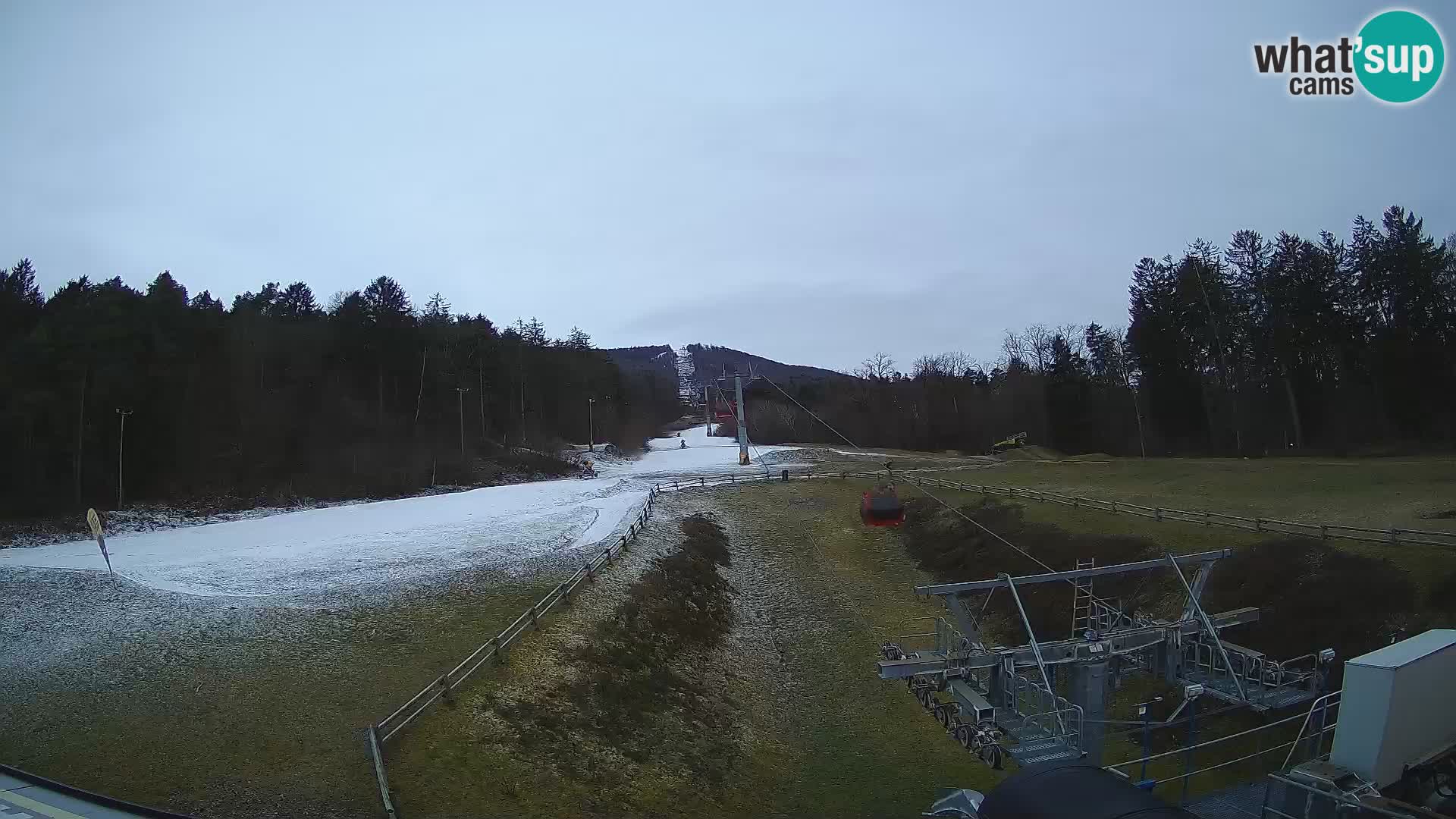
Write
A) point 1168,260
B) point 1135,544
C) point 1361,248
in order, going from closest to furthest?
point 1135,544
point 1361,248
point 1168,260

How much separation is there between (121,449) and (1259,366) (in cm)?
8455

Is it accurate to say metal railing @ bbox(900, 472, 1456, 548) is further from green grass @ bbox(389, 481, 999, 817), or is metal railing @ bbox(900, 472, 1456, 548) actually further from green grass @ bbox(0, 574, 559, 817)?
green grass @ bbox(0, 574, 559, 817)

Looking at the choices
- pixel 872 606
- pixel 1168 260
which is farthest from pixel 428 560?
pixel 1168 260

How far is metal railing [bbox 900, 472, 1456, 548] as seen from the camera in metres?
22.0

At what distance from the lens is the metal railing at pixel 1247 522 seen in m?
22.0

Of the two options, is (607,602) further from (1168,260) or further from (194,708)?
(1168,260)

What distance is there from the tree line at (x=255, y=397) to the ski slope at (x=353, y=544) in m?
9.81

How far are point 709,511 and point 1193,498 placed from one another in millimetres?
27016

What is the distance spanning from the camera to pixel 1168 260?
241 feet

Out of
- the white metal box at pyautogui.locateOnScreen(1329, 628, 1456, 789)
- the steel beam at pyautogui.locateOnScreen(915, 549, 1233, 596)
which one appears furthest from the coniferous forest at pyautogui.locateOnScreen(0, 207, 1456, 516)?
the white metal box at pyautogui.locateOnScreen(1329, 628, 1456, 789)

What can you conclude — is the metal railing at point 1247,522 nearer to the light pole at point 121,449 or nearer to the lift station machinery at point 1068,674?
the lift station machinery at point 1068,674

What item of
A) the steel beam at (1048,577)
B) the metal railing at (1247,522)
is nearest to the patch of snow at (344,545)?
the steel beam at (1048,577)

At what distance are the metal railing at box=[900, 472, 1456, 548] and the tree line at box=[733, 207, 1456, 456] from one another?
83.7ft

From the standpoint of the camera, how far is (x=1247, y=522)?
92.0ft
